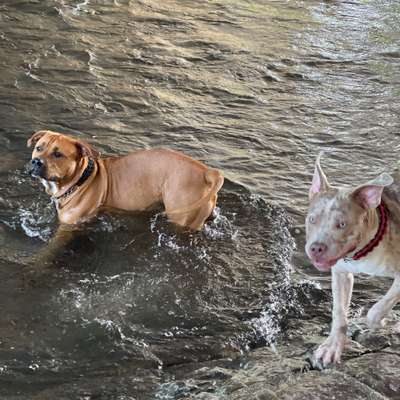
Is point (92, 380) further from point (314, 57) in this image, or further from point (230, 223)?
point (314, 57)

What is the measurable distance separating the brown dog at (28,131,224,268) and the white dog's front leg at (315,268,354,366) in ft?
5.46

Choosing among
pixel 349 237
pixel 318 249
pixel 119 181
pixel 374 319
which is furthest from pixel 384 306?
pixel 119 181

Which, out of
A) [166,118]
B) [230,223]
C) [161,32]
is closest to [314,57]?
[161,32]

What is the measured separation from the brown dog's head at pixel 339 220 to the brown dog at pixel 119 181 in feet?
6.12

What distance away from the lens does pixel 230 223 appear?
6.83 meters

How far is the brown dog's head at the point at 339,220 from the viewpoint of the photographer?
439cm

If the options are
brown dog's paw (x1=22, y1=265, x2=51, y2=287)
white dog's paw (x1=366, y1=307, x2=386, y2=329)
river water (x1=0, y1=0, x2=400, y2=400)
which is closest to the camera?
white dog's paw (x1=366, y1=307, x2=386, y2=329)

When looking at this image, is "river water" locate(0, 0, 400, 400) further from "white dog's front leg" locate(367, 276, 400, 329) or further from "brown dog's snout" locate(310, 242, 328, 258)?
"brown dog's snout" locate(310, 242, 328, 258)

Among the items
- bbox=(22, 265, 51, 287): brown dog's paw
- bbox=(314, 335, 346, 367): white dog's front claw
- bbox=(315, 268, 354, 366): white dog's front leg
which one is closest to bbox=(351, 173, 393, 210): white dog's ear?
bbox=(315, 268, 354, 366): white dog's front leg

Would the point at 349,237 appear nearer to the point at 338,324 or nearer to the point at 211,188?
the point at 338,324

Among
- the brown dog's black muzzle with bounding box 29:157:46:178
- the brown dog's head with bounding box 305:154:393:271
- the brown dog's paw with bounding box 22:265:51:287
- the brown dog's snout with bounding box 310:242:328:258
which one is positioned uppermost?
the brown dog's head with bounding box 305:154:393:271

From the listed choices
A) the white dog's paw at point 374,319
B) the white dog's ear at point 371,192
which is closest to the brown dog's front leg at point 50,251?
Result: the white dog's paw at point 374,319

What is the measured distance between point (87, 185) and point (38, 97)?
8.96ft

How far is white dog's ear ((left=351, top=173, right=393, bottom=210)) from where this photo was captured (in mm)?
4430
